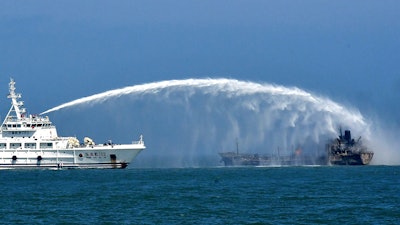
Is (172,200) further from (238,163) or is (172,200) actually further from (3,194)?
(238,163)

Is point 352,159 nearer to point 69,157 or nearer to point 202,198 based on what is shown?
point 69,157

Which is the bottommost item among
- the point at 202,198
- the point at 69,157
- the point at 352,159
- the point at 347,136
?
the point at 202,198

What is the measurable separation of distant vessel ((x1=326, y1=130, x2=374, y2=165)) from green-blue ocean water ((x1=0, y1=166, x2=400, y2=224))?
811 inches

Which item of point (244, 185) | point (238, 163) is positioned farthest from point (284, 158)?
point (244, 185)

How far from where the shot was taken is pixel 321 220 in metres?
53.6

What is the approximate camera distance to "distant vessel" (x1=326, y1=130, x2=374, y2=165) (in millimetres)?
119312

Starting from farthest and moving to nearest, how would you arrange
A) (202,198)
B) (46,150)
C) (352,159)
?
1. (352,159)
2. (46,150)
3. (202,198)

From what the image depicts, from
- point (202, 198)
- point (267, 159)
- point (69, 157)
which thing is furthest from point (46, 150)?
point (202, 198)

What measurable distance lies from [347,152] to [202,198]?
187 ft

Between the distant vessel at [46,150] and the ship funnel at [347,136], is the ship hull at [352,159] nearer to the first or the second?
the ship funnel at [347,136]

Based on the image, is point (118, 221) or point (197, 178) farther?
point (197, 178)

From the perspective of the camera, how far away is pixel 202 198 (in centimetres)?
6750

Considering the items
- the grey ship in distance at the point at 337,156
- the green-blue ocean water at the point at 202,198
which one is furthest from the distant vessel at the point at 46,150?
the grey ship in distance at the point at 337,156

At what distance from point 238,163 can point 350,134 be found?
2049cm
